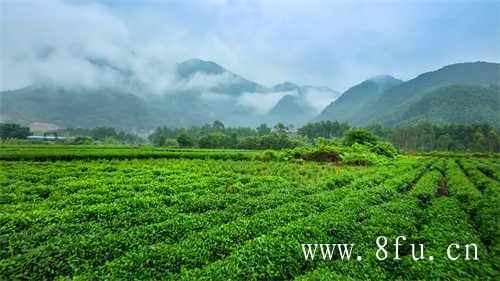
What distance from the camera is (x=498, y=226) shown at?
6926mm

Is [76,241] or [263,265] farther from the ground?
[76,241]

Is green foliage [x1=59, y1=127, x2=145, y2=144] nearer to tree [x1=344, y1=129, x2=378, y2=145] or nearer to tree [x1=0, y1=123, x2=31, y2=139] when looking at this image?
tree [x1=0, y1=123, x2=31, y2=139]

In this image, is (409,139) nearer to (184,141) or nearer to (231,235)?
(184,141)

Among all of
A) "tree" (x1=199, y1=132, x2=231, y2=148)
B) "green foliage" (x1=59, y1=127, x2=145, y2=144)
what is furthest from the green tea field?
"green foliage" (x1=59, y1=127, x2=145, y2=144)

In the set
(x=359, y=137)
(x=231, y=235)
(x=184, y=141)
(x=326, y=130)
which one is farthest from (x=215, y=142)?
(x=326, y=130)

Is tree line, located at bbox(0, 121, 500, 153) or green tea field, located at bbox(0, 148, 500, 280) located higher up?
tree line, located at bbox(0, 121, 500, 153)

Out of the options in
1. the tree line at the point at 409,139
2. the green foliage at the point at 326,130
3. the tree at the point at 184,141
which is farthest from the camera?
the green foliage at the point at 326,130

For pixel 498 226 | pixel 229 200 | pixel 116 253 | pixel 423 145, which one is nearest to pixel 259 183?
pixel 229 200

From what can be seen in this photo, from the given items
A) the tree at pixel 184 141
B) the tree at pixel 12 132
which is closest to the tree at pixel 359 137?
the tree at pixel 184 141

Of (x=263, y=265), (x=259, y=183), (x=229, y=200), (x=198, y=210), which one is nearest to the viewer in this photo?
(x=263, y=265)

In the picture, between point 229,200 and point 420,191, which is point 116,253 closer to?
point 229,200

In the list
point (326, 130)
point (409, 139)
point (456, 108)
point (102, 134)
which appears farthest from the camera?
point (456, 108)

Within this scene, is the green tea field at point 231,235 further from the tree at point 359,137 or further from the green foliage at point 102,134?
the green foliage at point 102,134

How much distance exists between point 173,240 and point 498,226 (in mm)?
11280
